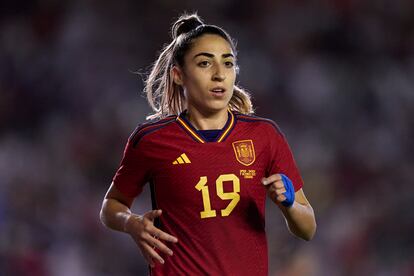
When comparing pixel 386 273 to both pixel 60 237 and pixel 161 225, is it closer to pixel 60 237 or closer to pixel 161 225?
pixel 60 237

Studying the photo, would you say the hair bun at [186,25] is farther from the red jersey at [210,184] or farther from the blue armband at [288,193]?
the blue armband at [288,193]

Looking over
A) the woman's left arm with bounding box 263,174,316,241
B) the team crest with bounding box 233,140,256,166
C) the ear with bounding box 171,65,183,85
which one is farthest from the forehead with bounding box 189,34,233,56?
the woman's left arm with bounding box 263,174,316,241

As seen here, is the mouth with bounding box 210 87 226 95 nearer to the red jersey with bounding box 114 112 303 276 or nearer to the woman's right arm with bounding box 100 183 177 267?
the red jersey with bounding box 114 112 303 276

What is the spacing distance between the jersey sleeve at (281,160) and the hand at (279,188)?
34 cm

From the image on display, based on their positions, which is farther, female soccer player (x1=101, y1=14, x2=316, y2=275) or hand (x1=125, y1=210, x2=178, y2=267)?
female soccer player (x1=101, y1=14, x2=316, y2=275)

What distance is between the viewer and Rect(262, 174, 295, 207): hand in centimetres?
226

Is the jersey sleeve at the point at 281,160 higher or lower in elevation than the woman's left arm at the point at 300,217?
higher

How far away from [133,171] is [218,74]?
0.51 metres

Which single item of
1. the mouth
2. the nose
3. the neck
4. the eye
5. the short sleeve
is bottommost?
the short sleeve

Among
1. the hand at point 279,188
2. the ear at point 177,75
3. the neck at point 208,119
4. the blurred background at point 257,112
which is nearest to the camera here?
the hand at point 279,188

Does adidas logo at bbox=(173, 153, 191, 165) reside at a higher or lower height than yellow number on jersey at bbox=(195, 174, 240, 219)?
higher

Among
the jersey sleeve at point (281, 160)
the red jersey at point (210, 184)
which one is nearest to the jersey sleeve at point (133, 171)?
the red jersey at point (210, 184)

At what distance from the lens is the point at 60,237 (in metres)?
5.40

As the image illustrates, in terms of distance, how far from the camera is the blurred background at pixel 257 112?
5.36 metres
